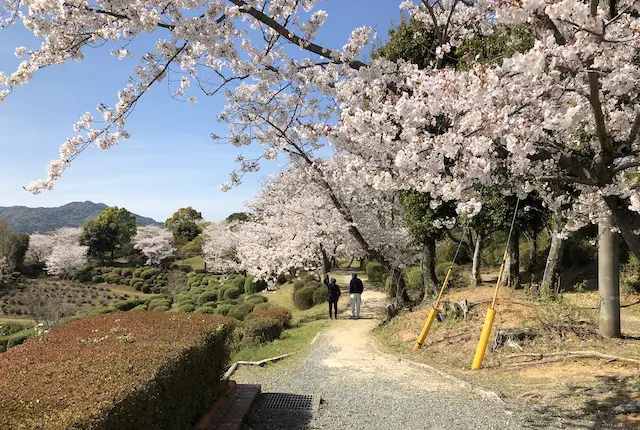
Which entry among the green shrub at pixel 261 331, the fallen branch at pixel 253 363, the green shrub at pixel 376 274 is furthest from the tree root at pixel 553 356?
the green shrub at pixel 376 274

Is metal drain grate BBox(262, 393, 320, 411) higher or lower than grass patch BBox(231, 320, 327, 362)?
higher

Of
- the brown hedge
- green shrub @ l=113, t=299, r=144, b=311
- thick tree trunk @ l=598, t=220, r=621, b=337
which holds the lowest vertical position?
green shrub @ l=113, t=299, r=144, b=311

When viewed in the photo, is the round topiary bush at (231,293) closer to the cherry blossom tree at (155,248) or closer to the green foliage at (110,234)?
the cherry blossom tree at (155,248)

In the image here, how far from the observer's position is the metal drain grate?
20.4 feet

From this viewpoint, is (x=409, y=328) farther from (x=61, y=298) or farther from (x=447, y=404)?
(x=61, y=298)

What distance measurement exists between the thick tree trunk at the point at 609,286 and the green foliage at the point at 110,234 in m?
52.3

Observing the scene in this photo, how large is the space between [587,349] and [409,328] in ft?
14.6

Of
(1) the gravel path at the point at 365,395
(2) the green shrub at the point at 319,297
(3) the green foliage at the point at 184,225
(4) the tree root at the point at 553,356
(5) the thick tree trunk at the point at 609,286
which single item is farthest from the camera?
(3) the green foliage at the point at 184,225

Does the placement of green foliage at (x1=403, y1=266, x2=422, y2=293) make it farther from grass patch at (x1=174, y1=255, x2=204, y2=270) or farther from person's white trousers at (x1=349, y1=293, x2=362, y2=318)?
grass patch at (x1=174, y1=255, x2=204, y2=270)

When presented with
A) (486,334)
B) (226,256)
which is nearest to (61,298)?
(226,256)

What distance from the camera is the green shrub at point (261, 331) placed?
1170 cm

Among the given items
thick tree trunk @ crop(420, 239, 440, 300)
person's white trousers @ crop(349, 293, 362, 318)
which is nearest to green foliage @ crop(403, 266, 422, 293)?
thick tree trunk @ crop(420, 239, 440, 300)

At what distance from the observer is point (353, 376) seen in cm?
793

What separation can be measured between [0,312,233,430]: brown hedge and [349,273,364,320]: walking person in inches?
325
